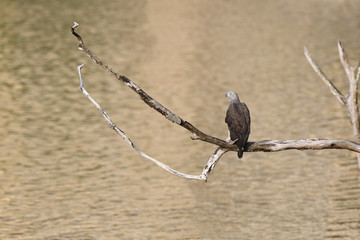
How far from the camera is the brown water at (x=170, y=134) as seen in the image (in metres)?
16.4

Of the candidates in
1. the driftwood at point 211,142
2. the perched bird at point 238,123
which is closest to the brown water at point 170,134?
the perched bird at point 238,123

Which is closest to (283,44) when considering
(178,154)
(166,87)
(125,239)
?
(166,87)

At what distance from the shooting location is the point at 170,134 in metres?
23.8

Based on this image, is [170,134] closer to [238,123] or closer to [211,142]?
[238,123]

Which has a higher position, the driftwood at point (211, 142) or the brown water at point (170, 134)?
the brown water at point (170, 134)

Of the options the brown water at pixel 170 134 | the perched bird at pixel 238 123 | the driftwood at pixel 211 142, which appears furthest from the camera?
the brown water at pixel 170 134

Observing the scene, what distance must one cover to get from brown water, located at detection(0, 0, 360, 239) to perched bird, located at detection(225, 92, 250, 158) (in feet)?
17.7

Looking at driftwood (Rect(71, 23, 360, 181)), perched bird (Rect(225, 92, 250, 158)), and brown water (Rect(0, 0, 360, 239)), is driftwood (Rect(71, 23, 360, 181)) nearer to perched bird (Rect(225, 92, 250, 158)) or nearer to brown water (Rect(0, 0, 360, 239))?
perched bird (Rect(225, 92, 250, 158))

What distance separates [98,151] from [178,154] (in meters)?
2.19

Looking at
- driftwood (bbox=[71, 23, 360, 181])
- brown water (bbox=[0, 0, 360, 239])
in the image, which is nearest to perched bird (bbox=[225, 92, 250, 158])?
driftwood (bbox=[71, 23, 360, 181])

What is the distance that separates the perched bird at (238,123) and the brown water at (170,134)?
5.39m

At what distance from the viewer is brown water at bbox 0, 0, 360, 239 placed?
53.7ft

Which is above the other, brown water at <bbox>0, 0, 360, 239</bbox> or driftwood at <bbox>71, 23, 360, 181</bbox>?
brown water at <bbox>0, 0, 360, 239</bbox>

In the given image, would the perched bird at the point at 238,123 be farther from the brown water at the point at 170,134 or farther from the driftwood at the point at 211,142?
the brown water at the point at 170,134
